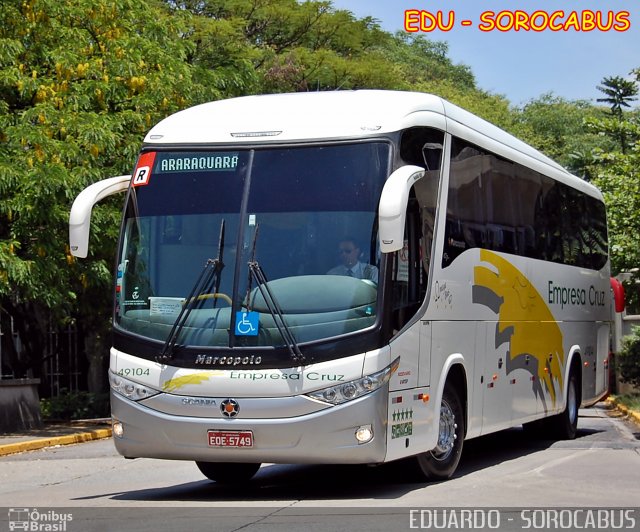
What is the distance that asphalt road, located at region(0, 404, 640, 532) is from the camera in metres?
9.27

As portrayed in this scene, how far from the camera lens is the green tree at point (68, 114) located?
17734 millimetres

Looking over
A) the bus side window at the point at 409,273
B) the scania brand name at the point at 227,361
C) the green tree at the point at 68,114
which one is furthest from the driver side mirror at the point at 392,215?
the green tree at the point at 68,114

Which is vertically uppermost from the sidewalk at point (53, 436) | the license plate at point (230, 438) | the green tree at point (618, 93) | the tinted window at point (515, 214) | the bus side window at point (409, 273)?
the green tree at point (618, 93)

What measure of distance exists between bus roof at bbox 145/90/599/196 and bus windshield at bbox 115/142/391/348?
153 mm

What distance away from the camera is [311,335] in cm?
985

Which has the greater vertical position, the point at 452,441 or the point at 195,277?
the point at 195,277

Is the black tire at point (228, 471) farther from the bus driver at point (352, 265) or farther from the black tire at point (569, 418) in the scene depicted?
the black tire at point (569, 418)

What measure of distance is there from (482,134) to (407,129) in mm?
2682

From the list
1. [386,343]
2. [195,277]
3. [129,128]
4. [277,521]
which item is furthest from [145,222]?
[129,128]

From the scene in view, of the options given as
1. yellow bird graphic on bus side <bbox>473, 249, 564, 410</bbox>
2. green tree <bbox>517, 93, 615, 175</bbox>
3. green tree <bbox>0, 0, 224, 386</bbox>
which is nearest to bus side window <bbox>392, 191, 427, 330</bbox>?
yellow bird graphic on bus side <bbox>473, 249, 564, 410</bbox>

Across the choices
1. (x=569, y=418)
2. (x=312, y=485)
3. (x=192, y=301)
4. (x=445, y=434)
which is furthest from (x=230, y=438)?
(x=569, y=418)

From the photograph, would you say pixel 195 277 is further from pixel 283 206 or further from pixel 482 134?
pixel 482 134

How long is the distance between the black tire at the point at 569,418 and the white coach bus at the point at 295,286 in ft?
16.4

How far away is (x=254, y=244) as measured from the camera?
10.2 meters
